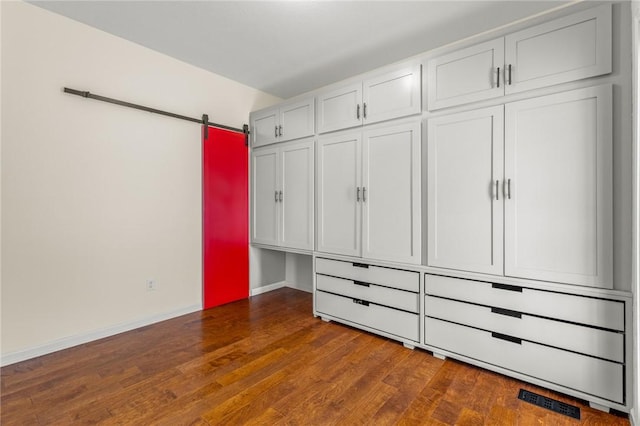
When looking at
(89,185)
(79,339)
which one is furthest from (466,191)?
(79,339)

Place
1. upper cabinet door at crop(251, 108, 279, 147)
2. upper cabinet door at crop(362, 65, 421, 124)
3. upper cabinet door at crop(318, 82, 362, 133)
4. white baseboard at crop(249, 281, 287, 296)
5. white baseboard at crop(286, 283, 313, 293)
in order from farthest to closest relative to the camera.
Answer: white baseboard at crop(286, 283, 313, 293) → white baseboard at crop(249, 281, 287, 296) → upper cabinet door at crop(251, 108, 279, 147) → upper cabinet door at crop(318, 82, 362, 133) → upper cabinet door at crop(362, 65, 421, 124)

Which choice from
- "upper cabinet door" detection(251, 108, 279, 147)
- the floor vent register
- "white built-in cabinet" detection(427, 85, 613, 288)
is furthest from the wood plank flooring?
"upper cabinet door" detection(251, 108, 279, 147)

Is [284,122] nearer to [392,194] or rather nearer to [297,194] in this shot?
[297,194]

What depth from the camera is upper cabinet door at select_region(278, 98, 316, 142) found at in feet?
11.0

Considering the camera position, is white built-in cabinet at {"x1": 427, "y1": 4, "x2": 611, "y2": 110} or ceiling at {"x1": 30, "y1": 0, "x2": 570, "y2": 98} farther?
ceiling at {"x1": 30, "y1": 0, "x2": 570, "y2": 98}

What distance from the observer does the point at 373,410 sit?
1849 mm

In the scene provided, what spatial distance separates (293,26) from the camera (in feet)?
8.77

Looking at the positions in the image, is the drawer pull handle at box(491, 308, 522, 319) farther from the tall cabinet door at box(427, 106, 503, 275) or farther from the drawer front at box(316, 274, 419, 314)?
the drawer front at box(316, 274, 419, 314)

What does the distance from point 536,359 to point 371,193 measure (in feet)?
5.49

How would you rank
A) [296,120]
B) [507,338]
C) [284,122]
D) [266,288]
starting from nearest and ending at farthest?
[507,338] → [296,120] → [284,122] → [266,288]

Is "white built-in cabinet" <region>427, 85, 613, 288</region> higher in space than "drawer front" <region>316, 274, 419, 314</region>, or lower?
higher

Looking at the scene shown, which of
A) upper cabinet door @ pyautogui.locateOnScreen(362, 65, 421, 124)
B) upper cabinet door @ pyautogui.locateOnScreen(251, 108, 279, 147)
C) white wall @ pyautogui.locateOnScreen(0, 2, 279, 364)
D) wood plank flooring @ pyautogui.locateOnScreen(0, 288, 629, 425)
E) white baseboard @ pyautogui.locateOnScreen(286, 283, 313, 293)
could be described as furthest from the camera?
white baseboard @ pyautogui.locateOnScreen(286, 283, 313, 293)

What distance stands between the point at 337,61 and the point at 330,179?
129 centimetres

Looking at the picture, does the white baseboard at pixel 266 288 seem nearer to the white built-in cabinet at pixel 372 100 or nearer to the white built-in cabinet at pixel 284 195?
the white built-in cabinet at pixel 284 195
